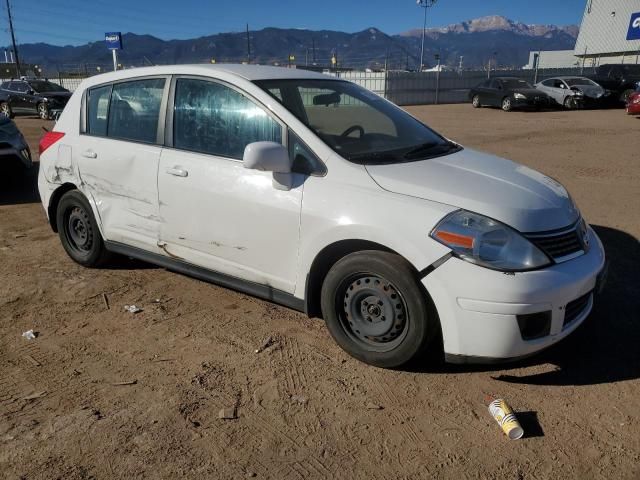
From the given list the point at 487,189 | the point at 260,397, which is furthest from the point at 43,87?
the point at 487,189

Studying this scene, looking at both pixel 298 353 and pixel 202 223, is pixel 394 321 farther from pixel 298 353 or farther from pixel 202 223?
pixel 202 223

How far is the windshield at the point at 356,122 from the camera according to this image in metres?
3.39

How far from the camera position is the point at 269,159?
308cm

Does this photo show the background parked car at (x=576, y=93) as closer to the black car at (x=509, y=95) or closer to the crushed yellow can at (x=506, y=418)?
the black car at (x=509, y=95)

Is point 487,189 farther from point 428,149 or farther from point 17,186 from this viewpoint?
point 17,186

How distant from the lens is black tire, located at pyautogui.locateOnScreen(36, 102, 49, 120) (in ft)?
62.6

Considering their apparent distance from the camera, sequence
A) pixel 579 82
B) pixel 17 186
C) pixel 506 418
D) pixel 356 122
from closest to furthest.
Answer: pixel 506 418
pixel 356 122
pixel 17 186
pixel 579 82

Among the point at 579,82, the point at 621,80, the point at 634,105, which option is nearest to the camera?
the point at 634,105

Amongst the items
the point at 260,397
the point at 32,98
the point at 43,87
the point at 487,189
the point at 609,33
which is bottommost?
the point at 260,397

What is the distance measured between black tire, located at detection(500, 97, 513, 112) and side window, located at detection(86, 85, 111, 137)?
2050 cm

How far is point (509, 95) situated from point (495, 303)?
21.7 meters

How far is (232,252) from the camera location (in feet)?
11.6

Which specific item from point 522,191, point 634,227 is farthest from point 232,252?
point 634,227

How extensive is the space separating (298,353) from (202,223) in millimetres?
1117
